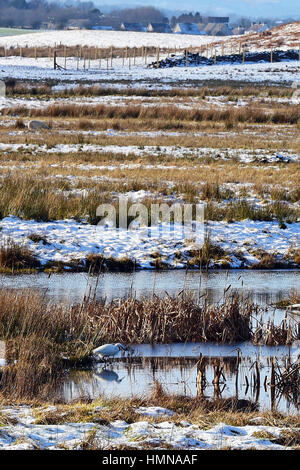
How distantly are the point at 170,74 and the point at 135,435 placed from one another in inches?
2418

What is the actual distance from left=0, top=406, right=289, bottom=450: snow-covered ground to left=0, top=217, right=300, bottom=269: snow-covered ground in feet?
27.5

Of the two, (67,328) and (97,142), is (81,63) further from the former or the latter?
(67,328)

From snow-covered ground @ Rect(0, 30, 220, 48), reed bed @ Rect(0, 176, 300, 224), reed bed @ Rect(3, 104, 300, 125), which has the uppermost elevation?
snow-covered ground @ Rect(0, 30, 220, 48)

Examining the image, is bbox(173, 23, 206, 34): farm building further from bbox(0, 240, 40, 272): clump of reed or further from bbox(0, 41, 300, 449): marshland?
bbox(0, 240, 40, 272): clump of reed

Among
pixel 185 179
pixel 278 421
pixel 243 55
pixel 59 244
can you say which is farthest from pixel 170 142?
pixel 243 55

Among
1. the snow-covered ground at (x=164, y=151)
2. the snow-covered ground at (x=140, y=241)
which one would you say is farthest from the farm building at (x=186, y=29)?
the snow-covered ground at (x=140, y=241)

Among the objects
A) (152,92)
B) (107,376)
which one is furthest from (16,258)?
(152,92)

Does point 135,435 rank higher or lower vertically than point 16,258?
higher

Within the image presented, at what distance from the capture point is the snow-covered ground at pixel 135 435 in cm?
610

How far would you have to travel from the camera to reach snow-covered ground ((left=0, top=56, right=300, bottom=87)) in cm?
5956

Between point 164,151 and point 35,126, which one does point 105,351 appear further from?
point 35,126

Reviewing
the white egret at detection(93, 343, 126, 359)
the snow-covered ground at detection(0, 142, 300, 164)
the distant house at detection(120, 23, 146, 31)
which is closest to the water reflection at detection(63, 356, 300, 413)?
the white egret at detection(93, 343, 126, 359)

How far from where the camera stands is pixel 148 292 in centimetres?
1268

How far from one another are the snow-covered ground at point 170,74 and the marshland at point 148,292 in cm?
2696
